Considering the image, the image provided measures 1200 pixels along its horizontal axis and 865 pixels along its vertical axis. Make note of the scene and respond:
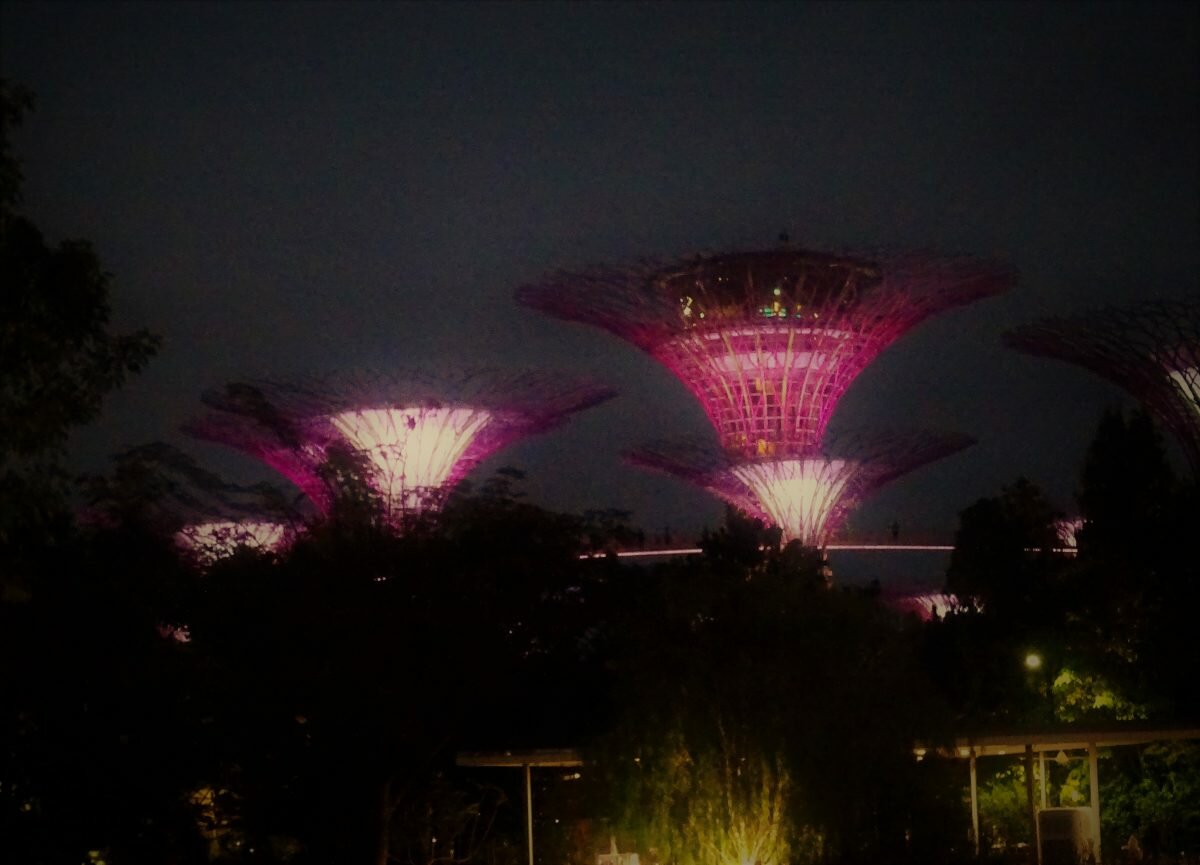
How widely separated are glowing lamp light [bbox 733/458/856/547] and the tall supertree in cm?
5

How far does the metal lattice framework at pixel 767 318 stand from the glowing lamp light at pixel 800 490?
0.58 meters

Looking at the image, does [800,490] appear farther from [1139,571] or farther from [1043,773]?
[1043,773]

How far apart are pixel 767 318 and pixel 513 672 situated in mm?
19612

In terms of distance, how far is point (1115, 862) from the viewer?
77.0ft

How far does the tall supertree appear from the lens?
145 feet

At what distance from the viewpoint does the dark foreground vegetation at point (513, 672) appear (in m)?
20.1

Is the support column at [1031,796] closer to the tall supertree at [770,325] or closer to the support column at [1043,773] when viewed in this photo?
the support column at [1043,773]

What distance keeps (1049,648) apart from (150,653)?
1752 cm

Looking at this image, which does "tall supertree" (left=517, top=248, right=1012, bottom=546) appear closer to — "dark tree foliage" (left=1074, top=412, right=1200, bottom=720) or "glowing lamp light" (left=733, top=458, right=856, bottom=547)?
"glowing lamp light" (left=733, top=458, right=856, bottom=547)

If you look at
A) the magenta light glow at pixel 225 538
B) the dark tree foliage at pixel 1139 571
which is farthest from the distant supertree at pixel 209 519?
the dark tree foliage at pixel 1139 571

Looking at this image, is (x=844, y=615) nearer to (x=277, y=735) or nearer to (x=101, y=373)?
(x=277, y=735)

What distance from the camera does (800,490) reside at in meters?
50.2

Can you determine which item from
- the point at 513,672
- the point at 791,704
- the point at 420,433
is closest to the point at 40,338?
the point at 791,704

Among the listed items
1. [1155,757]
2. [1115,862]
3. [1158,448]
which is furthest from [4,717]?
[1158,448]
